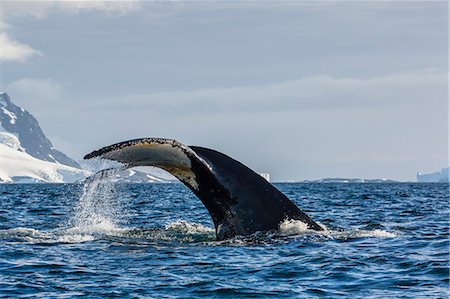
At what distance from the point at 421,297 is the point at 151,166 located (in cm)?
330

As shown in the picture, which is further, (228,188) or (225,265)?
(228,188)

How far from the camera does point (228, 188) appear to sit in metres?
9.75

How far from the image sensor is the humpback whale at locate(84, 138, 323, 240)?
9.40m

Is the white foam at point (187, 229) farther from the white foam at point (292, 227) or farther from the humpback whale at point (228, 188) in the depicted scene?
the humpback whale at point (228, 188)

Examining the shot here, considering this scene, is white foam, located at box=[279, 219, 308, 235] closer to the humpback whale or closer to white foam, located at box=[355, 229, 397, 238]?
the humpback whale

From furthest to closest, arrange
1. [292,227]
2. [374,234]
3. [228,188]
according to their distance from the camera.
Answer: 1. [374,234]
2. [292,227]
3. [228,188]

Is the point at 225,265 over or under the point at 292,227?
under

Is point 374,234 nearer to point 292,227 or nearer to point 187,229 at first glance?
point 292,227

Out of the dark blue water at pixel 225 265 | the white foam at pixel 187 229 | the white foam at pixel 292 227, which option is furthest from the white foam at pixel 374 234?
the white foam at pixel 187 229

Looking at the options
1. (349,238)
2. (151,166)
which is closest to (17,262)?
(151,166)

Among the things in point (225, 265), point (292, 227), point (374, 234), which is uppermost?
point (292, 227)

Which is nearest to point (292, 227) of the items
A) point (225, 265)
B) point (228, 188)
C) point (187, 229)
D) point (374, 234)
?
point (228, 188)

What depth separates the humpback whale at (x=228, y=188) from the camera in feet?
30.8

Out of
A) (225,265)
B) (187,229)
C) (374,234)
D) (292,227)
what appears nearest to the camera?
(225,265)
